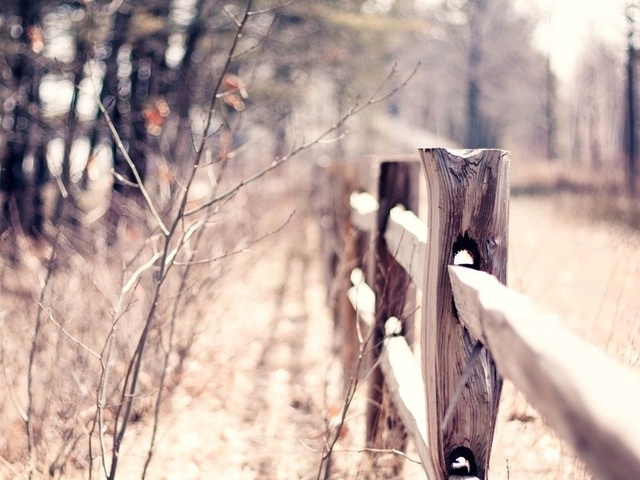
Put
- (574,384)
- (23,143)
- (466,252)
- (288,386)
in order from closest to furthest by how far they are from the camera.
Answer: (574,384)
(466,252)
(288,386)
(23,143)

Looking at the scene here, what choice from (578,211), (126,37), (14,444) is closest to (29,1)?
(126,37)

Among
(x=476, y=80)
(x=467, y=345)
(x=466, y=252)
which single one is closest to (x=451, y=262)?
(x=466, y=252)

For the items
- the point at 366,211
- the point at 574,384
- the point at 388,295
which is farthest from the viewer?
the point at 366,211

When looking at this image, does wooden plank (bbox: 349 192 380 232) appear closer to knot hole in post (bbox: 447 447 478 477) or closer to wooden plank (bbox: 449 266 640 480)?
knot hole in post (bbox: 447 447 478 477)

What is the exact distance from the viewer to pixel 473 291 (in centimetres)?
112

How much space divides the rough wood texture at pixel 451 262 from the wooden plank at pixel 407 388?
15 centimetres

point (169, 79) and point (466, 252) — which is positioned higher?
point (169, 79)

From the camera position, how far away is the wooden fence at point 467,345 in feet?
1.99

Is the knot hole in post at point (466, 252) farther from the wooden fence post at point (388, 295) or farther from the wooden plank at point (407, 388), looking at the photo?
the wooden fence post at point (388, 295)

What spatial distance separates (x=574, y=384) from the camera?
632 millimetres

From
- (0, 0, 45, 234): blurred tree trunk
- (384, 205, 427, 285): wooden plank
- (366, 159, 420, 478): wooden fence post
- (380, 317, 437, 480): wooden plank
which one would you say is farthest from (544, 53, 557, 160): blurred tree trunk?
(380, 317, 437, 480): wooden plank

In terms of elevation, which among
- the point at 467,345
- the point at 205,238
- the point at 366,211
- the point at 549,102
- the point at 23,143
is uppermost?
the point at 549,102

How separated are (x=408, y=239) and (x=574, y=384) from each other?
4.98ft

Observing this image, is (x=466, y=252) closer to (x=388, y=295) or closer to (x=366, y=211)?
(x=388, y=295)
